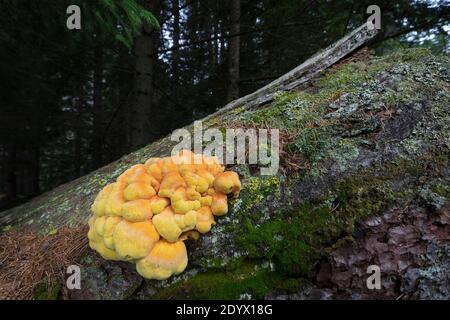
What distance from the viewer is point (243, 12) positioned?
29.7ft

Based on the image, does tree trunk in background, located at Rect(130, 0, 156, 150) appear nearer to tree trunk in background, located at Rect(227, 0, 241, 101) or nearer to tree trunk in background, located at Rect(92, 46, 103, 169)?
tree trunk in background, located at Rect(227, 0, 241, 101)

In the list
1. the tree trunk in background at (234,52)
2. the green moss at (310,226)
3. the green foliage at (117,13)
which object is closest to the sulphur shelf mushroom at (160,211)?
the green moss at (310,226)

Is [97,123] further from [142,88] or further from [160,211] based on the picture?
[160,211]

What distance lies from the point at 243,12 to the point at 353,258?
28.0ft

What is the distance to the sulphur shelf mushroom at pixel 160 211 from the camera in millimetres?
1822

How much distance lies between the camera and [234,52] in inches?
314

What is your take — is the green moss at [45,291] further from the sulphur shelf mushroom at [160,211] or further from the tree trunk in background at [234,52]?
the tree trunk in background at [234,52]

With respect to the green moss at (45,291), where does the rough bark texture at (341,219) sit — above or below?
above

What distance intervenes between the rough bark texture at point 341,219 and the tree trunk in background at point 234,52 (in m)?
5.34
